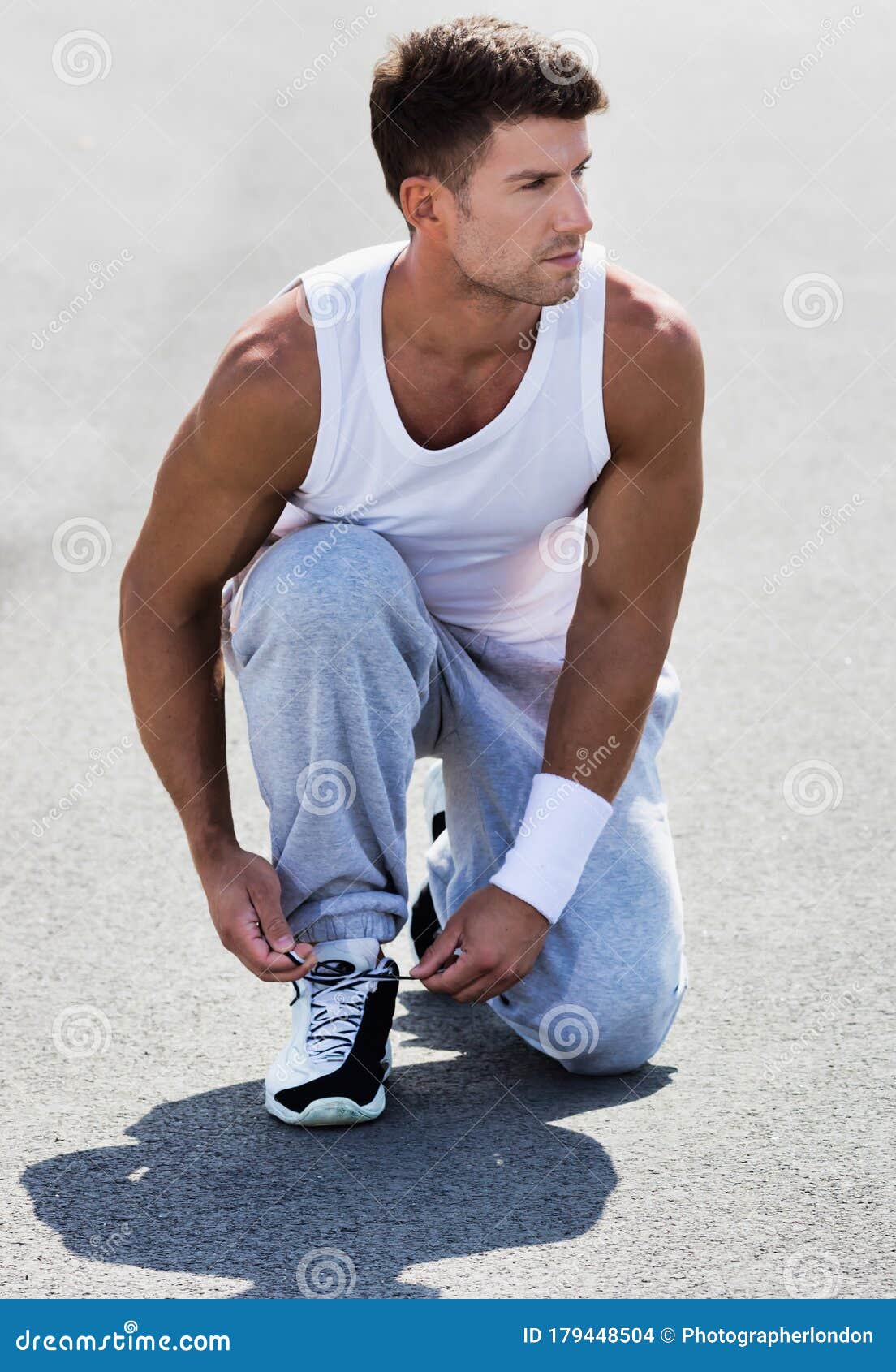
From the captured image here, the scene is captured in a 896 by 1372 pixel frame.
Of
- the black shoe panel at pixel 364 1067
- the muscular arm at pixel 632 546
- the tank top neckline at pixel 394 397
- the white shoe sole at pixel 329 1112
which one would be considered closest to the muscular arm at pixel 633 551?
the muscular arm at pixel 632 546

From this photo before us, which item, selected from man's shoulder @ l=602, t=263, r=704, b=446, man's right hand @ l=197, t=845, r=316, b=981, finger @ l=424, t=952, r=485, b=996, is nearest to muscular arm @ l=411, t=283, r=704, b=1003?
man's shoulder @ l=602, t=263, r=704, b=446

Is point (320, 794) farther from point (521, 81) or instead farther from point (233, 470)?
point (521, 81)

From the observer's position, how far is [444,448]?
95.7 inches

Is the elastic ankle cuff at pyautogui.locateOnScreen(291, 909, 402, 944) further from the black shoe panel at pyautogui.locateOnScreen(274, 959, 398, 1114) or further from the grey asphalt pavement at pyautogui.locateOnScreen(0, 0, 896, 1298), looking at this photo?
the grey asphalt pavement at pyautogui.locateOnScreen(0, 0, 896, 1298)

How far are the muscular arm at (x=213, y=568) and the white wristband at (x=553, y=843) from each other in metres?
0.32

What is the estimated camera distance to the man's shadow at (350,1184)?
6.36 ft

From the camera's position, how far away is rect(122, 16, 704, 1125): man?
2316 millimetres

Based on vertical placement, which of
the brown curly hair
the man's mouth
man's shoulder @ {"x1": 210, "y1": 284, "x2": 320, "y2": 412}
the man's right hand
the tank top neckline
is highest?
the brown curly hair

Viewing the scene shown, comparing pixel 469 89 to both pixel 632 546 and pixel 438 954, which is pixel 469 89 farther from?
pixel 438 954

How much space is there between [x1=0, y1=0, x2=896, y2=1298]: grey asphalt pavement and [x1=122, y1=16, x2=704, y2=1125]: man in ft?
0.57

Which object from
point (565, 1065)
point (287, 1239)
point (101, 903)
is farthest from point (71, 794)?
point (287, 1239)

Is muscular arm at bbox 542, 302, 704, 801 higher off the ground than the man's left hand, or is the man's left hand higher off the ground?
muscular arm at bbox 542, 302, 704, 801

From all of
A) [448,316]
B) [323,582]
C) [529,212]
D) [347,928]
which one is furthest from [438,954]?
[529,212]

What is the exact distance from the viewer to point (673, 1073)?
2449 millimetres
